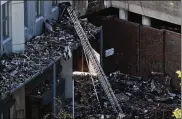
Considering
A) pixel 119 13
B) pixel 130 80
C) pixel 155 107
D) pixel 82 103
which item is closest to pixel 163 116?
pixel 155 107

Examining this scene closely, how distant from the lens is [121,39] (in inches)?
1342

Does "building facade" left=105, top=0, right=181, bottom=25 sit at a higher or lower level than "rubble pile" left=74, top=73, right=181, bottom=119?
higher

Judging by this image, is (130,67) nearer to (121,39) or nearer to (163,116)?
(121,39)

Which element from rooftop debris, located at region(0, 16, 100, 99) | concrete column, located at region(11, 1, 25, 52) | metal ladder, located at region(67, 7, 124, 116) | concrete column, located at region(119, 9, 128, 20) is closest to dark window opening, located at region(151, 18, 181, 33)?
concrete column, located at region(119, 9, 128, 20)

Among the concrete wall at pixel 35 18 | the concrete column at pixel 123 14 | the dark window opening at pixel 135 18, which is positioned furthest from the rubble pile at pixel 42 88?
the dark window opening at pixel 135 18

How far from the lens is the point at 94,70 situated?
96.0ft

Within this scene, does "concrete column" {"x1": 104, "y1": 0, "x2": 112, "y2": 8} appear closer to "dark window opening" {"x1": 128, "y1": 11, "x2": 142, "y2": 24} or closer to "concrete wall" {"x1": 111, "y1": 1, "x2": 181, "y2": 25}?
"concrete wall" {"x1": 111, "y1": 1, "x2": 181, "y2": 25}

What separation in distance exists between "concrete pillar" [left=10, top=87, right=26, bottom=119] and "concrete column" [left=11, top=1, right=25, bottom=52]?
142 centimetres

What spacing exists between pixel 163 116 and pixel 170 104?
1798 mm

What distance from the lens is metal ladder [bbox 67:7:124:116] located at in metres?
27.4

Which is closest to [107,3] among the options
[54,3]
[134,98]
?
[134,98]

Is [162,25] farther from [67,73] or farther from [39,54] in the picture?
[39,54]

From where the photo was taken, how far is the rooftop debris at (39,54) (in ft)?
76.1

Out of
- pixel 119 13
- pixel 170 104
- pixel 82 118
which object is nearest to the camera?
pixel 82 118
